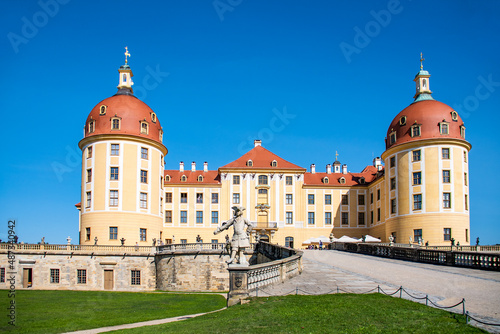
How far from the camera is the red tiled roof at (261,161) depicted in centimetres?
6212

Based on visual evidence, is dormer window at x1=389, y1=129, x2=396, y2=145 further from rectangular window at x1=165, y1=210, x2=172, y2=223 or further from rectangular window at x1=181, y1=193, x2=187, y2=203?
rectangular window at x1=165, y1=210, x2=172, y2=223

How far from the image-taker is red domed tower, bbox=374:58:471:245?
4672cm

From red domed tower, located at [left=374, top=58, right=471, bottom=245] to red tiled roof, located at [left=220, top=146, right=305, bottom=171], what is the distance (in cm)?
1467

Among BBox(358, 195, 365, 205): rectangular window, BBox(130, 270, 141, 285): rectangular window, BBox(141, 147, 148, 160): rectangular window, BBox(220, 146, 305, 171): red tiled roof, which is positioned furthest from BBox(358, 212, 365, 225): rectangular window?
BBox(130, 270, 141, 285): rectangular window

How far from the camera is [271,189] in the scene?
61969 mm

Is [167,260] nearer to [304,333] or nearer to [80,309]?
[80,309]

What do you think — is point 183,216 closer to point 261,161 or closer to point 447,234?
point 261,161

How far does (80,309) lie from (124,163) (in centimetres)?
2405

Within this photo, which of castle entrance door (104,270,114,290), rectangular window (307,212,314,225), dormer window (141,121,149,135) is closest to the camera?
castle entrance door (104,270,114,290)

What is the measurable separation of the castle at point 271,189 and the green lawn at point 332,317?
3546cm

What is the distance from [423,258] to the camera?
2733 centimetres

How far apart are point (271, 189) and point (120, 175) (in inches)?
771

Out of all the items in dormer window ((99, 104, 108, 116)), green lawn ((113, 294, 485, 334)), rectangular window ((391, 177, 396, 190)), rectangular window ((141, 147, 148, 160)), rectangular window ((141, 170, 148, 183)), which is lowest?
green lawn ((113, 294, 485, 334))

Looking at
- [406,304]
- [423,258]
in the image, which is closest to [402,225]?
[423,258]
